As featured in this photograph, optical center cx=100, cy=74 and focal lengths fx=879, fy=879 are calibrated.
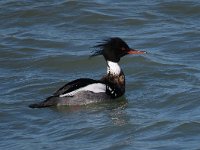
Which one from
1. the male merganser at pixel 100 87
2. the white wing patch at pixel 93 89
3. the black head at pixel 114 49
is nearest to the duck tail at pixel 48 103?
the male merganser at pixel 100 87

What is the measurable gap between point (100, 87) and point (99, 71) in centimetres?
182

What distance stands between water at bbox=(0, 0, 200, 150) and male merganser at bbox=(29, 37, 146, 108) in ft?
0.56

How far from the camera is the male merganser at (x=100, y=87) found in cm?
1505

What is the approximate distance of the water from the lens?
1304 cm

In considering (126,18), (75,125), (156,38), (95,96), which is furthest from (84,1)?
(75,125)

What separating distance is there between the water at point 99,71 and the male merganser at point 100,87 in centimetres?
17

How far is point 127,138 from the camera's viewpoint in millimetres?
12852

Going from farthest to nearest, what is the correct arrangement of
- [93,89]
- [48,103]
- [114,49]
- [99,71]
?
[99,71] < [114,49] < [93,89] < [48,103]

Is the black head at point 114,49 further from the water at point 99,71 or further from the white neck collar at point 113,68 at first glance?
the water at point 99,71

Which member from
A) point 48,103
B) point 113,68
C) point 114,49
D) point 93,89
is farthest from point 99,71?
point 48,103

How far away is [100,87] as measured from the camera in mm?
15391

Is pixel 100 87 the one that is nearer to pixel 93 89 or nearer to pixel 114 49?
pixel 93 89

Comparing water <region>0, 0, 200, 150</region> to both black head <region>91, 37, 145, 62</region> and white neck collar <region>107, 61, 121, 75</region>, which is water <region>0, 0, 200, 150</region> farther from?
black head <region>91, 37, 145, 62</region>

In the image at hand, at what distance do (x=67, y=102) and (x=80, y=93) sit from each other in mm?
282
